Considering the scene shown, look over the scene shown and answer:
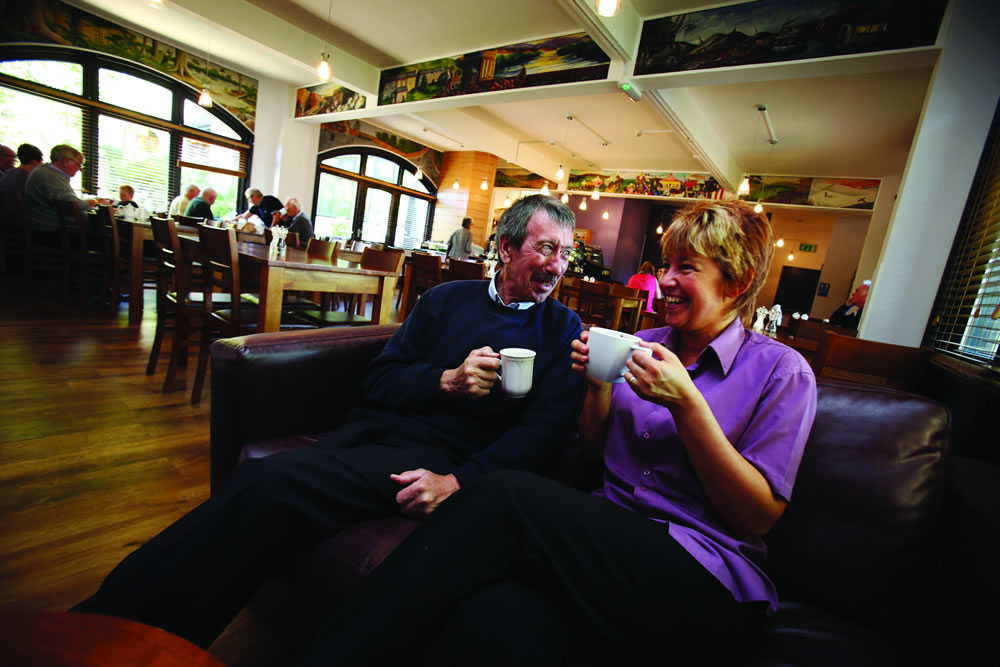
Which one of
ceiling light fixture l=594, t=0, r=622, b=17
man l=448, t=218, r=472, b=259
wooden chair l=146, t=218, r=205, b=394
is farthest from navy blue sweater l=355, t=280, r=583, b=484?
man l=448, t=218, r=472, b=259

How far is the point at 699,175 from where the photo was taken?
8.13 m

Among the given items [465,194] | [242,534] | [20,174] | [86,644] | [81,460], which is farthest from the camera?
[465,194]

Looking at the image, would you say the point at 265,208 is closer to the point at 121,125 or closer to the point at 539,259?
the point at 121,125

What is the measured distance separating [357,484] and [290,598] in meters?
0.44

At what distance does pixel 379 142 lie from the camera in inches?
364

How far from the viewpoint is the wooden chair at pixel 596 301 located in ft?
19.0

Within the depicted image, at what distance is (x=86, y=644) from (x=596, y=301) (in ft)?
19.2

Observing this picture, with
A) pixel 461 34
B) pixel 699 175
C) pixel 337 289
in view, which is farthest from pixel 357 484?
pixel 699 175

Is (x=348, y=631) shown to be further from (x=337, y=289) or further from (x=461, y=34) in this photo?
(x=461, y=34)

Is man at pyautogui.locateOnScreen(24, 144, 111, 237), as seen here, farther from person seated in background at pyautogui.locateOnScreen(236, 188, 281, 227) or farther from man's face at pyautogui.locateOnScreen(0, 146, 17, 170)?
person seated in background at pyautogui.locateOnScreen(236, 188, 281, 227)

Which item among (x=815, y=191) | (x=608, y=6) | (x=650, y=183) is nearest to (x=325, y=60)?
(x=608, y=6)

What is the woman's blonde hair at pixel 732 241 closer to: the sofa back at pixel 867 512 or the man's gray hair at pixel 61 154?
the sofa back at pixel 867 512

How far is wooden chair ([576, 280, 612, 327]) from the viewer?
5799 mm

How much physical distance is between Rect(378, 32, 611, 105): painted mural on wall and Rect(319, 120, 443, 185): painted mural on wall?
274 cm
